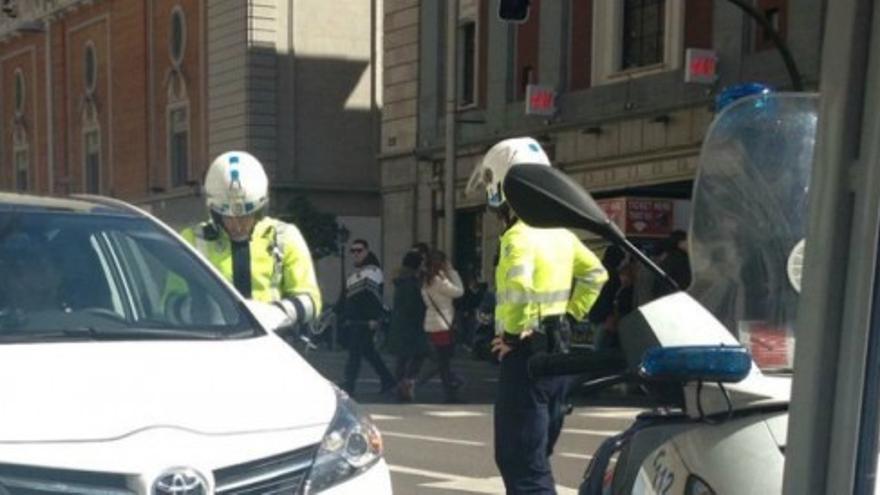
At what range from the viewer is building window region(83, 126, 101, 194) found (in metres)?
51.6

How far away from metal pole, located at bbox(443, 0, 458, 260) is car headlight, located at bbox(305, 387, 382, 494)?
2433 centimetres

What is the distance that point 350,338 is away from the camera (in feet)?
53.9

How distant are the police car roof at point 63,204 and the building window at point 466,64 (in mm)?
26159

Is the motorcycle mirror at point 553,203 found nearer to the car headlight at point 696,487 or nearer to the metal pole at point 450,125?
the car headlight at point 696,487

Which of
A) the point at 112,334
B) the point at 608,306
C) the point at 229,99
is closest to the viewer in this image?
the point at 112,334

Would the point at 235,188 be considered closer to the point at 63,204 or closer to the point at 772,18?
the point at 63,204

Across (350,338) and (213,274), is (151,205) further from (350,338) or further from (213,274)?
(213,274)

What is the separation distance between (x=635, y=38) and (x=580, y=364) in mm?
24633

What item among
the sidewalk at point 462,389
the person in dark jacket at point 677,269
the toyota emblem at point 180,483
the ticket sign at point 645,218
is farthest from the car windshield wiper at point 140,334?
the ticket sign at point 645,218

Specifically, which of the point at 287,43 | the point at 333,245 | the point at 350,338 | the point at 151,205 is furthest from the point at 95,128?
the point at 350,338

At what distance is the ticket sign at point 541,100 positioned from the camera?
28.4 metres

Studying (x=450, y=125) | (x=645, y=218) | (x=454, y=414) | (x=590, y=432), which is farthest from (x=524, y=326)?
(x=450, y=125)

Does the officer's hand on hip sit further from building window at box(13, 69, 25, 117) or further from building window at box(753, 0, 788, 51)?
building window at box(13, 69, 25, 117)

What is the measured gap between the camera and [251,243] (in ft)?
22.4
